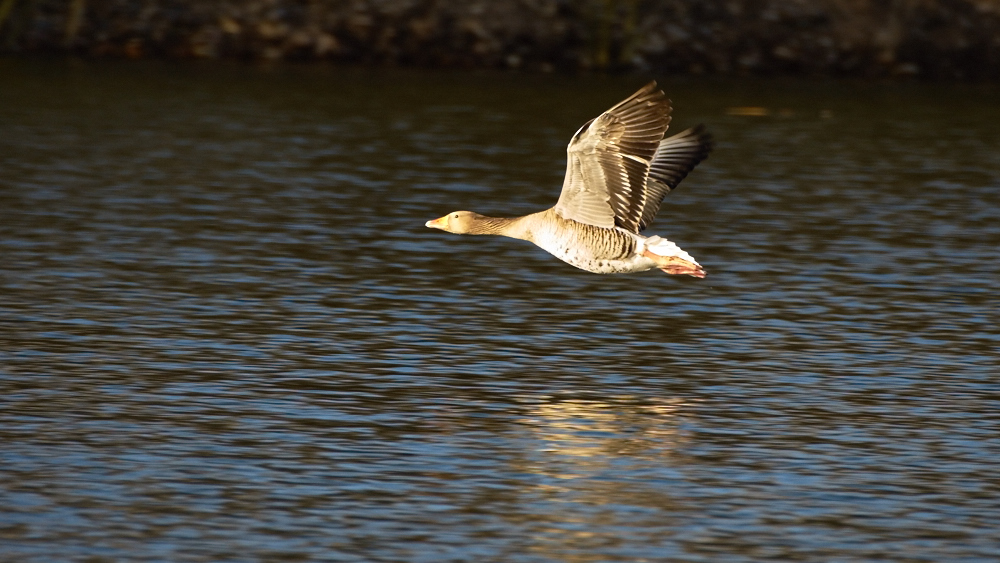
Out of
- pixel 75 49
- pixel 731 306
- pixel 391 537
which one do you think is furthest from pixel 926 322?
pixel 75 49

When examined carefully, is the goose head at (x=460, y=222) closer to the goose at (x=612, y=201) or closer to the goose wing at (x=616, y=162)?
the goose at (x=612, y=201)

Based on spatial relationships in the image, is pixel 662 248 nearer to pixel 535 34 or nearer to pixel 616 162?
pixel 616 162

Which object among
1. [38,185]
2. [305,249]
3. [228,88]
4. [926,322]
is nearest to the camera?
[926,322]

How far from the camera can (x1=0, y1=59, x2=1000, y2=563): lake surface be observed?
1105 cm

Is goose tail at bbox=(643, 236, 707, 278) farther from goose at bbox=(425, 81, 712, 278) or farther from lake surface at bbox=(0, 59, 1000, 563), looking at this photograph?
lake surface at bbox=(0, 59, 1000, 563)

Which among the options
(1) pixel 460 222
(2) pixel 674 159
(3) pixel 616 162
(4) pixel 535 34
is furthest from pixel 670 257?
(4) pixel 535 34

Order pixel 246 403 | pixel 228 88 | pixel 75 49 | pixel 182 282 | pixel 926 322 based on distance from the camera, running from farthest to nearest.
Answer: pixel 75 49 → pixel 228 88 → pixel 182 282 → pixel 926 322 → pixel 246 403

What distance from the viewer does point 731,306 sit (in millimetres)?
18438

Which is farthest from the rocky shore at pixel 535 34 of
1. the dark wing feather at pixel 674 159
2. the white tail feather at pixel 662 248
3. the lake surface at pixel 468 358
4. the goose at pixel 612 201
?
the white tail feather at pixel 662 248

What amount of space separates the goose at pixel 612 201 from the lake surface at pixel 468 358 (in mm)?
1176

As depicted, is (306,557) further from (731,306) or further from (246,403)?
(731,306)

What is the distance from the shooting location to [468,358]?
615 inches

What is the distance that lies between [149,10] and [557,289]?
28.0 metres

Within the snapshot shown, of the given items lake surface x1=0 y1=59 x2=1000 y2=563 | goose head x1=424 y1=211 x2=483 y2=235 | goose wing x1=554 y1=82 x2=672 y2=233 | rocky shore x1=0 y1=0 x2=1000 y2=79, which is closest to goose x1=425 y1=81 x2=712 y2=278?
goose wing x1=554 y1=82 x2=672 y2=233
